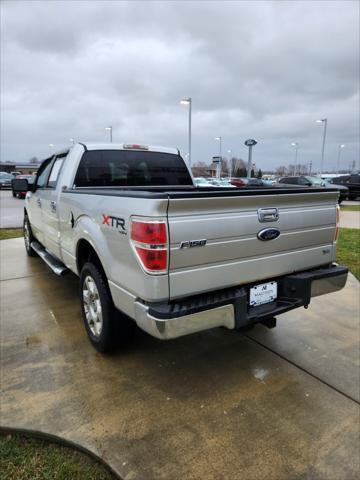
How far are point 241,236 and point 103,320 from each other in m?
1.38

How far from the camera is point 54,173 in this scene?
479 centimetres

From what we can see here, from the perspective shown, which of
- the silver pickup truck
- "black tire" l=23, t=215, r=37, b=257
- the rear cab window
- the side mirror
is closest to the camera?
the silver pickup truck

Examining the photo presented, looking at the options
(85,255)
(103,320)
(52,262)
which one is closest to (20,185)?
(52,262)

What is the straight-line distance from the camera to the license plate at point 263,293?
2.73m

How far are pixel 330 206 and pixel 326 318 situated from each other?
1.55 m

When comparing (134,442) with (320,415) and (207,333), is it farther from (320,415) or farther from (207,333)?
(207,333)

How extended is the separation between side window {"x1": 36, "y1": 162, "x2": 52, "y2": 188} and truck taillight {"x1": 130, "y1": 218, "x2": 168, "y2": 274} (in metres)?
3.45

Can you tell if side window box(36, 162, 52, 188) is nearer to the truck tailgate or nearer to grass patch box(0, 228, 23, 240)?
the truck tailgate

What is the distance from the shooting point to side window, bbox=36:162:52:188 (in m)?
5.30

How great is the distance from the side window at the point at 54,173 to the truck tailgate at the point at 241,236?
281cm

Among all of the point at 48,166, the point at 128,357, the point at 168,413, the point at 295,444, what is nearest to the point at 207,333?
the point at 128,357

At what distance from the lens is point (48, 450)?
7.26ft

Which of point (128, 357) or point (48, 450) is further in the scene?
point (128, 357)

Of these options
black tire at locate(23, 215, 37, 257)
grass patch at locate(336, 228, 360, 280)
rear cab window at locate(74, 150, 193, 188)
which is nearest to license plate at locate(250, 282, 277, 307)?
rear cab window at locate(74, 150, 193, 188)
